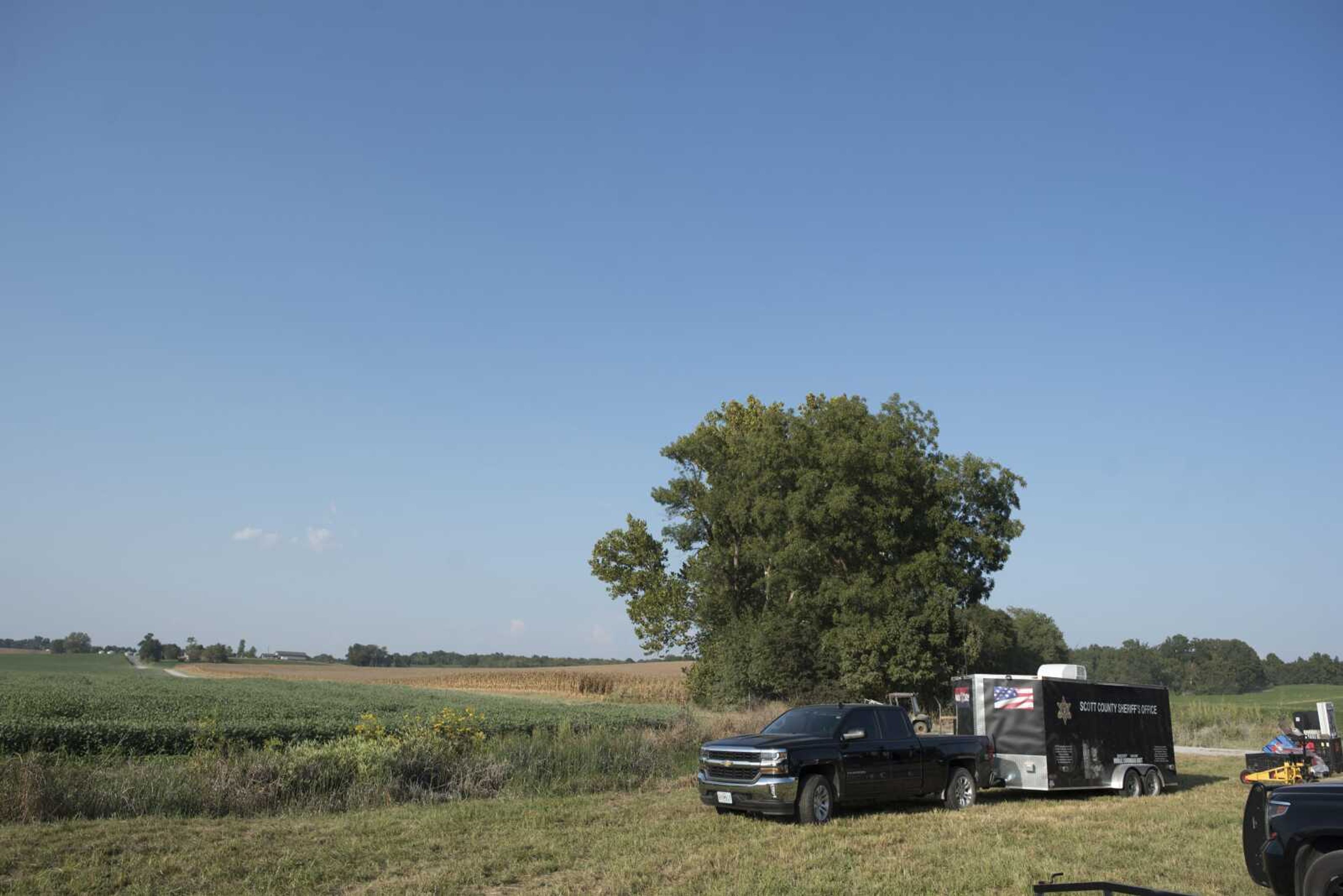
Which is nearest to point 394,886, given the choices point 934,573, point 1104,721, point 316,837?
point 316,837

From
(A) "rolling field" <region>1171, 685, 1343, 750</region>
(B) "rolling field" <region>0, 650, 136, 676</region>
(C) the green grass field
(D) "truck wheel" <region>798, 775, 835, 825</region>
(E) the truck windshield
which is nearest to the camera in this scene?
(D) "truck wheel" <region>798, 775, 835, 825</region>

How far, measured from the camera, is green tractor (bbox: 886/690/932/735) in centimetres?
1958

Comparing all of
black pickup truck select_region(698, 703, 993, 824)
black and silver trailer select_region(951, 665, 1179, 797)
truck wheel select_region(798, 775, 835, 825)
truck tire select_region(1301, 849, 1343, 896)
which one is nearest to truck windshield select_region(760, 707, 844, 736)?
black pickup truck select_region(698, 703, 993, 824)

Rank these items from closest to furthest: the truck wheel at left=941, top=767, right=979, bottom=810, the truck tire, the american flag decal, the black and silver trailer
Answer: the truck tire → the truck wheel at left=941, top=767, right=979, bottom=810 → the black and silver trailer → the american flag decal

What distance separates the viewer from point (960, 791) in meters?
16.7

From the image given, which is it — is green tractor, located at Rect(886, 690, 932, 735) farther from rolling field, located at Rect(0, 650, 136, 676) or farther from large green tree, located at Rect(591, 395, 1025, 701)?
rolling field, located at Rect(0, 650, 136, 676)

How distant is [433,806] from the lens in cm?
1491

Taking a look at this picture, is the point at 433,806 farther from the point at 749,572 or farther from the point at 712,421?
the point at 712,421

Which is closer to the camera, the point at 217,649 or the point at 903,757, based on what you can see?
the point at 903,757

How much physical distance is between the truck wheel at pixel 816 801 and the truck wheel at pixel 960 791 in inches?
119

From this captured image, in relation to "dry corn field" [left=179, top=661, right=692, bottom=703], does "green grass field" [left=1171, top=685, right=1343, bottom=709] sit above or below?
above

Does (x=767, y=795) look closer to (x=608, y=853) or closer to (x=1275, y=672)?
(x=608, y=853)

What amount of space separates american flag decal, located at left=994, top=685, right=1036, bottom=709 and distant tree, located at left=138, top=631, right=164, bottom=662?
176 metres

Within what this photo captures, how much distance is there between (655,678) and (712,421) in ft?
75.8
